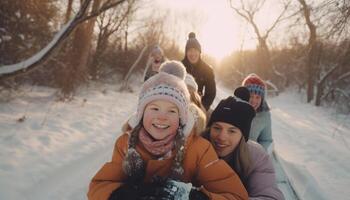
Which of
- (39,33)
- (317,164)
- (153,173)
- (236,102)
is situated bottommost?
(317,164)

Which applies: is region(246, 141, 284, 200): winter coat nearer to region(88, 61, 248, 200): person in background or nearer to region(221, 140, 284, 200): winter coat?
region(221, 140, 284, 200): winter coat

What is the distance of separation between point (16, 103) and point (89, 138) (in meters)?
3.05

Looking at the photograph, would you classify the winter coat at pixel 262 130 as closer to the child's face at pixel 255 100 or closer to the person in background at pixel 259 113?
the person in background at pixel 259 113

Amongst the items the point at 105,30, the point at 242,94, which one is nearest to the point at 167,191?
the point at 242,94

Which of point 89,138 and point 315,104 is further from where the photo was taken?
point 315,104

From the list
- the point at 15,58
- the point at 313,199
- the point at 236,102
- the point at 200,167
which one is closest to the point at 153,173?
the point at 200,167

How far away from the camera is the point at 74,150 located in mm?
5672

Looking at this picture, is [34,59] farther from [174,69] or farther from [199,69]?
[174,69]

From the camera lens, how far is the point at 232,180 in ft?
7.41

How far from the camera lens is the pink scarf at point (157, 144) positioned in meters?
2.28

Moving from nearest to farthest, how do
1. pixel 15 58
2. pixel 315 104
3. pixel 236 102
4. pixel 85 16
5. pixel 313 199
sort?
pixel 236 102 < pixel 313 199 < pixel 85 16 < pixel 15 58 < pixel 315 104

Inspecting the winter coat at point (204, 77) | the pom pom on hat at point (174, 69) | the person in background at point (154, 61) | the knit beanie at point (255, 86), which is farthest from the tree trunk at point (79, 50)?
the pom pom on hat at point (174, 69)

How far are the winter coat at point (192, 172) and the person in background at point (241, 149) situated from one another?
0.33 meters

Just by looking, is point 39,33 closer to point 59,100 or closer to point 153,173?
point 59,100
